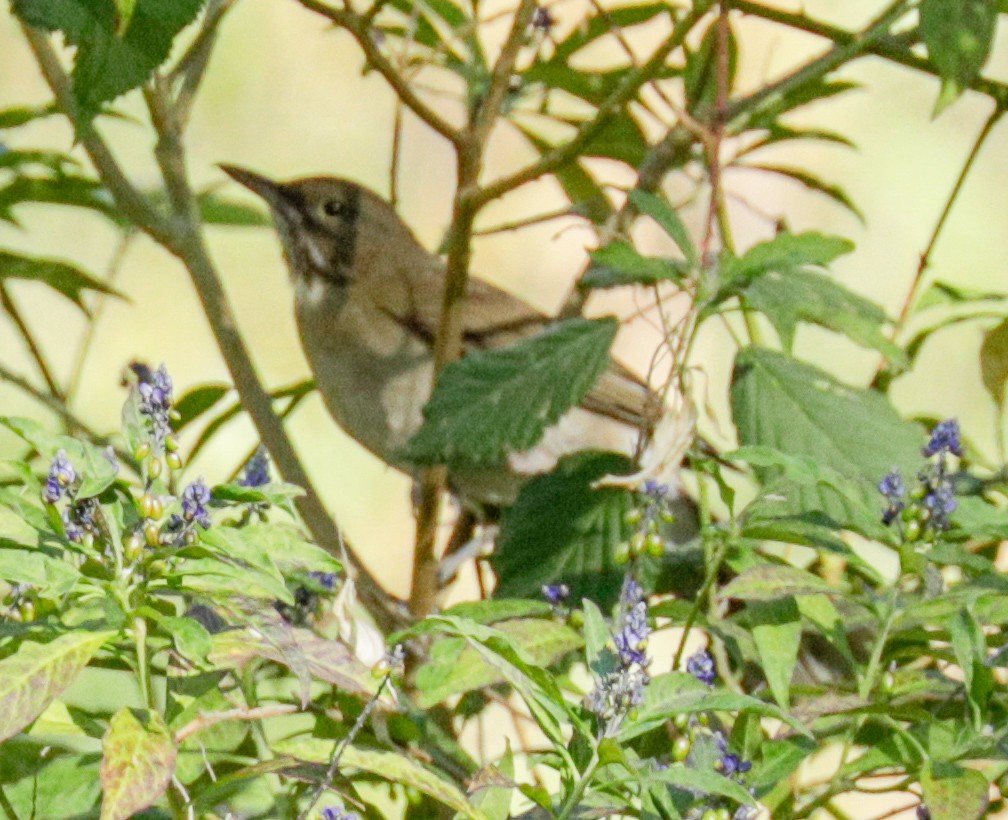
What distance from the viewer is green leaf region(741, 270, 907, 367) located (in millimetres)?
1917

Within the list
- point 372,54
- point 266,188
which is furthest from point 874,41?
point 266,188

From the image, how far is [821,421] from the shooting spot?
2064 millimetres

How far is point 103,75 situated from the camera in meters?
1.88

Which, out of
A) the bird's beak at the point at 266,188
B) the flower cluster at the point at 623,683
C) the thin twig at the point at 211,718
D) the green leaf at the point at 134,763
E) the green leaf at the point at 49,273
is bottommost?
the green leaf at the point at 134,763

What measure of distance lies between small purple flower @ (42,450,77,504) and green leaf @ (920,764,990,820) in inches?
29.6

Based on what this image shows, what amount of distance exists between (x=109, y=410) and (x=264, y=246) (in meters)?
1.24

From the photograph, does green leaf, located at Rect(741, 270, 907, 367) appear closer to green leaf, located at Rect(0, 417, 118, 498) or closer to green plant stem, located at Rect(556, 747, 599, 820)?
green plant stem, located at Rect(556, 747, 599, 820)

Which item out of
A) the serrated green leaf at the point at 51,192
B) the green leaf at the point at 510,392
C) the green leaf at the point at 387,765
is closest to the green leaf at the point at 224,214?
the serrated green leaf at the point at 51,192

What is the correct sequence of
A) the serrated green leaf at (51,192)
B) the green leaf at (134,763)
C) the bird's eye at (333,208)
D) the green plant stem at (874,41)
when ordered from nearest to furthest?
the green leaf at (134,763), the green plant stem at (874,41), the serrated green leaf at (51,192), the bird's eye at (333,208)

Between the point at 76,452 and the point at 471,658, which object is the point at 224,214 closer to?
the point at 471,658

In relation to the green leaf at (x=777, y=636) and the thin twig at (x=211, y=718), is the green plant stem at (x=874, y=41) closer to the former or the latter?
the green leaf at (x=777, y=636)

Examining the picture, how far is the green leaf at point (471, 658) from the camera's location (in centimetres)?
159

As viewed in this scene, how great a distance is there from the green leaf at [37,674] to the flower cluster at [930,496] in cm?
75

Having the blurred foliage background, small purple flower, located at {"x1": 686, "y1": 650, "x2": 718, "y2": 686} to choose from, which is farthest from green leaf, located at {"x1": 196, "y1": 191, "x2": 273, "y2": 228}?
the blurred foliage background
